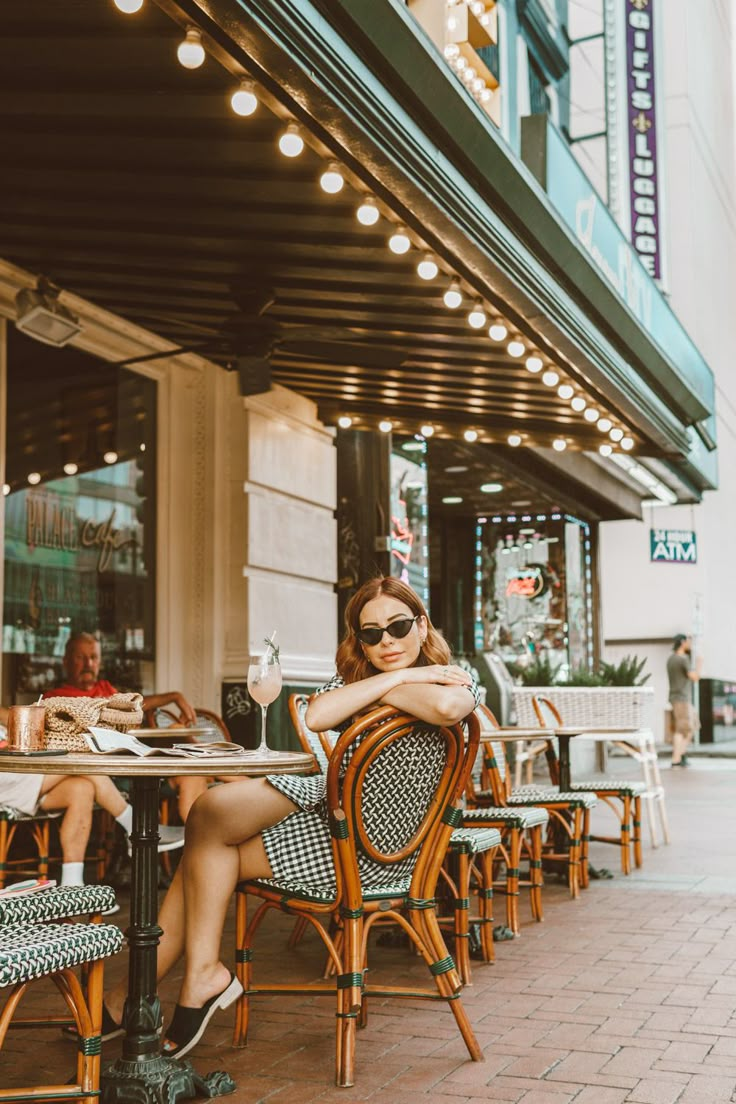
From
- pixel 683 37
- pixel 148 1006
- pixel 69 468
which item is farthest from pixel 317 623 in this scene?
pixel 683 37

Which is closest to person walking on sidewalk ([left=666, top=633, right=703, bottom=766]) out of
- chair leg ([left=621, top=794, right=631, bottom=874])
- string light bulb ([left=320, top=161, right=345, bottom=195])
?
chair leg ([left=621, top=794, right=631, bottom=874])

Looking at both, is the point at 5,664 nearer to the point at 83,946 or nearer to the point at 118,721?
the point at 118,721

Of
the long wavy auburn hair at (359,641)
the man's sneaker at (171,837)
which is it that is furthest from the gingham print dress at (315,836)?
the man's sneaker at (171,837)

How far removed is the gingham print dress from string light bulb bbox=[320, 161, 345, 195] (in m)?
2.21

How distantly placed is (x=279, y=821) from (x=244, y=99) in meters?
2.39

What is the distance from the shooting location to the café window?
665 cm

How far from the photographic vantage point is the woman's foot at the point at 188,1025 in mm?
3105

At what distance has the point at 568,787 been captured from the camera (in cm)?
660

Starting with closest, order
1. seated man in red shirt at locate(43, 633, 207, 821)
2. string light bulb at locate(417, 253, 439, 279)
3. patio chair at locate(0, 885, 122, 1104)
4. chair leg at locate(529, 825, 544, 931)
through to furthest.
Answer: patio chair at locate(0, 885, 122, 1104), chair leg at locate(529, 825, 544, 931), string light bulb at locate(417, 253, 439, 279), seated man in red shirt at locate(43, 633, 207, 821)

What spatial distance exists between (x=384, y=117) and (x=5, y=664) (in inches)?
151

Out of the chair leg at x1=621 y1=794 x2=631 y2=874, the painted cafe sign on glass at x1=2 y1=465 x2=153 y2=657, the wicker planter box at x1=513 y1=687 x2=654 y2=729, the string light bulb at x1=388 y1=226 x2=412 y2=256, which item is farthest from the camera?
the wicker planter box at x1=513 y1=687 x2=654 y2=729

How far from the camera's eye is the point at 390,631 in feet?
→ 11.3

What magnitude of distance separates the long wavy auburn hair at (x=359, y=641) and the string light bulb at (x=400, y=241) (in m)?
2.22

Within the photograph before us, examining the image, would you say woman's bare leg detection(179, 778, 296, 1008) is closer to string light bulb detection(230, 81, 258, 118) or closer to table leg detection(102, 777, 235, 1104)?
table leg detection(102, 777, 235, 1104)
